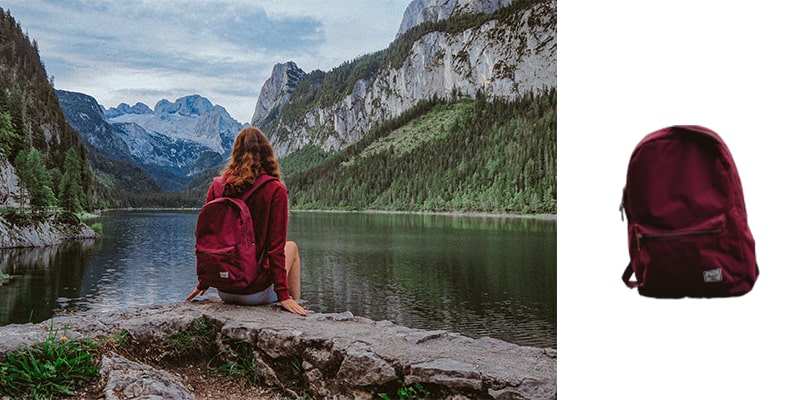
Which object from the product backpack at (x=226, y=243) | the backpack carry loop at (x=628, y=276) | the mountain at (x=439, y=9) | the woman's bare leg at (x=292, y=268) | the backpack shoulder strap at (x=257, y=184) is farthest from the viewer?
the mountain at (x=439, y=9)

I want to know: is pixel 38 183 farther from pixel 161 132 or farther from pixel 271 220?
pixel 271 220

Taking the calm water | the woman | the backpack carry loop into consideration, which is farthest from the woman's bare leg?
the backpack carry loop

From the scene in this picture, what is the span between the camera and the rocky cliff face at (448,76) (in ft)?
11.1

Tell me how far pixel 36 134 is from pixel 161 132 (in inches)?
28.0

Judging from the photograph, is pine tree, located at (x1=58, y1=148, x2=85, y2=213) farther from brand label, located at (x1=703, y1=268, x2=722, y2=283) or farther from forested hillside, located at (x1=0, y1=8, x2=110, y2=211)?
brand label, located at (x1=703, y1=268, x2=722, y2=283)

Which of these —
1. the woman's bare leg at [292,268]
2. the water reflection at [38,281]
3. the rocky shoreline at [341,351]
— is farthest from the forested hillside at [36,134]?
the woman's bare leg at [292,268]

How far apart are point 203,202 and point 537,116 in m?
1.83

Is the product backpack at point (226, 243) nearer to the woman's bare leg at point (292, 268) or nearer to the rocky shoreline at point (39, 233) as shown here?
the woman's bare leg at point (292, 268)

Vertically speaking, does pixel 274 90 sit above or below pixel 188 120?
above

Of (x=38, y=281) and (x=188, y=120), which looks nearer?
(x=38, y=281)

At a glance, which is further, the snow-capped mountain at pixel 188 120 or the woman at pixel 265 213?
the snow-capped mountain at pixel 188 120

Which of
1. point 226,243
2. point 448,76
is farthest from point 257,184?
point 448,76

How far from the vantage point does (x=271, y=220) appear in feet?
10.0

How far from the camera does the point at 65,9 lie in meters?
3.03
